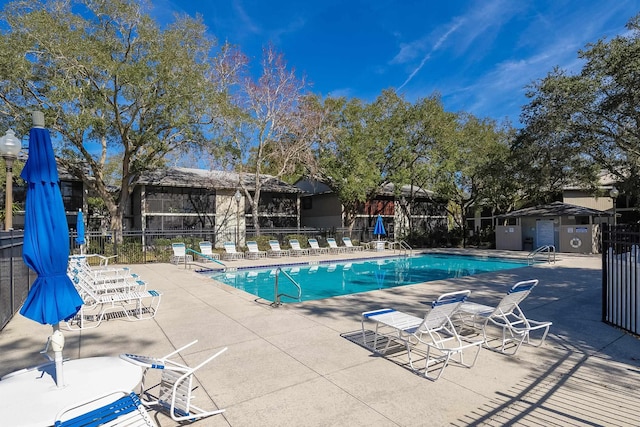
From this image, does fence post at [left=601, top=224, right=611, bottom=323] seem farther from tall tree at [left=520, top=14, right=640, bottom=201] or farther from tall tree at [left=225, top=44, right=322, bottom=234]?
tall tree at [left=225, top=44, right=322, bottom=234]

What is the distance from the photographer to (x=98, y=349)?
5000 mm

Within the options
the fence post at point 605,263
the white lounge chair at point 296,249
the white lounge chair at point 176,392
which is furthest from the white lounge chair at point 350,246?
the white lounge chair at point 176,392

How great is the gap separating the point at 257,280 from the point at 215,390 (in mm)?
9758

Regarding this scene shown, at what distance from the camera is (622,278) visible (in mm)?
5711

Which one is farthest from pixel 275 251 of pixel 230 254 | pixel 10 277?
pixel 10 277

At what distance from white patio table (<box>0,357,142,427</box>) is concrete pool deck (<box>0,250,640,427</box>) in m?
0.72

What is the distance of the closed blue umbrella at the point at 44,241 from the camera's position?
9.48ft

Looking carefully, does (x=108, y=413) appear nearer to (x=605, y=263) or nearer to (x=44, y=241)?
(x=44, y=241)

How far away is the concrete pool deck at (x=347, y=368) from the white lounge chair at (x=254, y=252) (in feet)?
36.1

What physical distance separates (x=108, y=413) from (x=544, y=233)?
80.3ft

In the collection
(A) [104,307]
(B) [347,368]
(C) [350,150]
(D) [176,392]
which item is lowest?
(B) [347,368]

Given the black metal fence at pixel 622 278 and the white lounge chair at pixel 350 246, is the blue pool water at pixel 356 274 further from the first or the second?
the black metal fence at pixel 622 278

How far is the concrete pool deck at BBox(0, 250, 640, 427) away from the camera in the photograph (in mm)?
3268

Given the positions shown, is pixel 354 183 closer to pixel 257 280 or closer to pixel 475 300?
pixel 257 280
